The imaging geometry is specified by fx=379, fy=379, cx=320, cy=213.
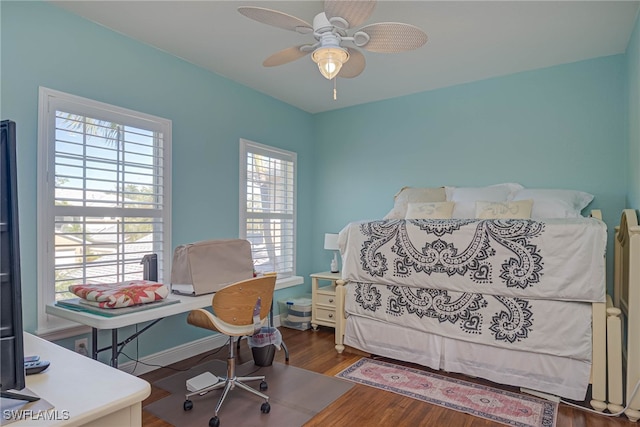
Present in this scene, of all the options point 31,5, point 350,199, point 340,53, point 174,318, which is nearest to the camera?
point 340,53

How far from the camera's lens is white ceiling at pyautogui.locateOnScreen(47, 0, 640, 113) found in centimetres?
251

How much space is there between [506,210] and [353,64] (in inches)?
68.2

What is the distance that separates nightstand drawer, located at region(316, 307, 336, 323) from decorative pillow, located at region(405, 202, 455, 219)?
135cm

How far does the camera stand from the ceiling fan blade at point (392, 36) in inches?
82.0

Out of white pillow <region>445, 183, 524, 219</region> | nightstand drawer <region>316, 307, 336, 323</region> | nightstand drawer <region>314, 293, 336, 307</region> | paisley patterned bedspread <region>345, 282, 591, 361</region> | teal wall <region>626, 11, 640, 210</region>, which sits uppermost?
teal wall <region>626, 11, 640, 210</region>

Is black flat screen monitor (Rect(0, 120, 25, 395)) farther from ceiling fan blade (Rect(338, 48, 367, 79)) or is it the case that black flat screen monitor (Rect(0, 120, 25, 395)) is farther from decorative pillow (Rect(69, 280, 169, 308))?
ceiling fan blade (Rect(338, 48, 367, 79))

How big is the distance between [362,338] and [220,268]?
1.49 m

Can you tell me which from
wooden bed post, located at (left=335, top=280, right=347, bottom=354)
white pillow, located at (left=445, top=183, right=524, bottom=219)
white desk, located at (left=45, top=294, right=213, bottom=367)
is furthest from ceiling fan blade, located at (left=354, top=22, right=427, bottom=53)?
wooden bed post, located at (left=335, top=280, right=347, bottom=354)

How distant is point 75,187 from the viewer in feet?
8.49

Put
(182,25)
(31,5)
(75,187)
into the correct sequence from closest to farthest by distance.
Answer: (31,5) → (75,187) → (182,25)

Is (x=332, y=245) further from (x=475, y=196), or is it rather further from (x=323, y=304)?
(x=475, y=196)

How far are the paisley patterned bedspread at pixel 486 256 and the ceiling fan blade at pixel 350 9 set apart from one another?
5.55ft

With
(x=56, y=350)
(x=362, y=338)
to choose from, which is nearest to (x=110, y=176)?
(x=56, y=350)

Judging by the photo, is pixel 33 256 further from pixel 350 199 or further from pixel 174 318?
pixel 350 199
